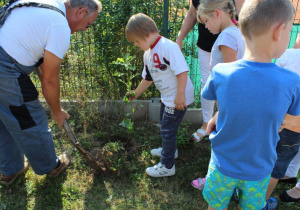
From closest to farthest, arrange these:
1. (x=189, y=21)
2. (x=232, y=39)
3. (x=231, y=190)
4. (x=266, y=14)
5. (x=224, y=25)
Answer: (x=266, y=14), (x=231, y=190), (x=232, y=39), (x=224, y=25), (x=189, y=21)

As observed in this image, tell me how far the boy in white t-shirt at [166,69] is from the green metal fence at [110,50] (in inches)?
43.9

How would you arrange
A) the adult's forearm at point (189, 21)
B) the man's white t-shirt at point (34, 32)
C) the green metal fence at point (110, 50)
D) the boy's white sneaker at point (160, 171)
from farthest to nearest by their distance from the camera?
the green metal fence at point (110, 50) < the adult's forearm at point (189, 21) < the boy's white sneaker at point (160, 171) < the man's white t-shirt at point (34, 32)

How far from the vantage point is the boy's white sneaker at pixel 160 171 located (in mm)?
2752

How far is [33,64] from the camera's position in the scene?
220 centimetres

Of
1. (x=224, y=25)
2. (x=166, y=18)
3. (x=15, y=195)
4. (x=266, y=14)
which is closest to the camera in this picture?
(x=266, y=14)

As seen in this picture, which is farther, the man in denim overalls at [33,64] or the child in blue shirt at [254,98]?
the man in denim overalls at [33,64]

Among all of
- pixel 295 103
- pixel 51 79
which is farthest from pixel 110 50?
pixel 295 103

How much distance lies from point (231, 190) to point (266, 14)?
3.41 feet

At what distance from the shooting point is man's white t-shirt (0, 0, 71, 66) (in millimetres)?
2008

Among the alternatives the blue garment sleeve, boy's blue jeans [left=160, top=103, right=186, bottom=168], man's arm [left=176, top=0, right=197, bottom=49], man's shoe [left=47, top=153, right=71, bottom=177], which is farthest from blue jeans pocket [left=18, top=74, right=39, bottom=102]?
the blue garment sleeve

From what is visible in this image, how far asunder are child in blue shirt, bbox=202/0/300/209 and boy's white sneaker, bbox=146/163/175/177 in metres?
1.18

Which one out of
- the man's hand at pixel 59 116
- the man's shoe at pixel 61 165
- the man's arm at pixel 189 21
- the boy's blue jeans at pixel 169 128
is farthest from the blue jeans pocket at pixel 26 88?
the man's arm at pixel 189 21

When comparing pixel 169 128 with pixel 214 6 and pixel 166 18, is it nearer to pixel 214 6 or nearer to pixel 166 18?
pixel 214 6

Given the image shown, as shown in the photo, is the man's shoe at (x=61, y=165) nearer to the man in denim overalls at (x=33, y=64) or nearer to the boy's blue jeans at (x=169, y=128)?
the man in denim overalls at (x=33, y=64)
